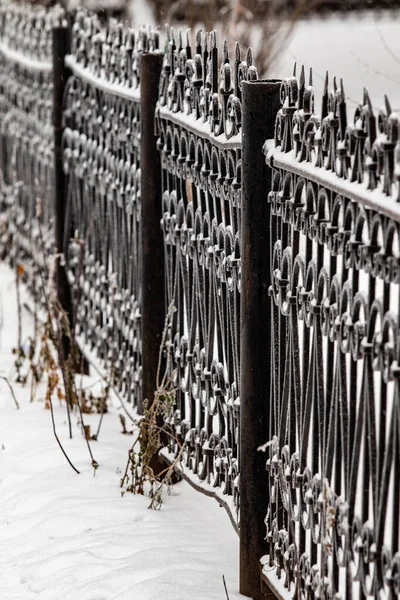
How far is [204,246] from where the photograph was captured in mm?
3746

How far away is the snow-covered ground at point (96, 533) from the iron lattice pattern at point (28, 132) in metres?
1.81

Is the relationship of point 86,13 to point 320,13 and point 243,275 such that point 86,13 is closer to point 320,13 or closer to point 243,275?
point 243,275

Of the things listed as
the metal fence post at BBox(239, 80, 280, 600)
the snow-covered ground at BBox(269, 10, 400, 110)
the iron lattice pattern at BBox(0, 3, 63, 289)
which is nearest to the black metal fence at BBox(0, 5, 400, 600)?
the metal fence post at BBox(239, 80, 280, 600)

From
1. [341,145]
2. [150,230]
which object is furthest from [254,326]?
[150,230]

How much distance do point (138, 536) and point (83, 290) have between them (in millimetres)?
2545

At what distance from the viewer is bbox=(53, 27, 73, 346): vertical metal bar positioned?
20.0 ft

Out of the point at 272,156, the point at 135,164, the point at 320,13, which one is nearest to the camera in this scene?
the point at 272,156

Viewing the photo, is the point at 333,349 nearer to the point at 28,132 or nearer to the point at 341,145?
the point at 341,145

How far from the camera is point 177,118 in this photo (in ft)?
12.8

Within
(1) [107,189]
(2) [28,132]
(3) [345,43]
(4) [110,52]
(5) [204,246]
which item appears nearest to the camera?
(5) [204,246]

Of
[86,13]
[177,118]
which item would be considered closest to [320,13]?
[86,13]

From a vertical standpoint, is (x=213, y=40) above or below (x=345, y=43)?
above

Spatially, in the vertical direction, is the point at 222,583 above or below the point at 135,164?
below

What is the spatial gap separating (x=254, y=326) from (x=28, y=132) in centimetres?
488
